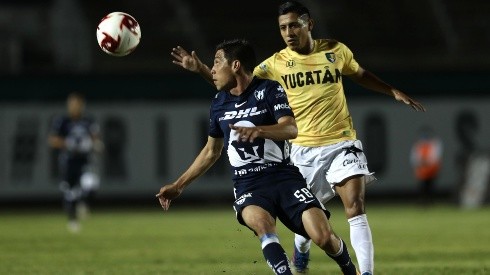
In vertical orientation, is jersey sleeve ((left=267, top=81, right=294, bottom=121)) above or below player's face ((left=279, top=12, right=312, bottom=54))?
below

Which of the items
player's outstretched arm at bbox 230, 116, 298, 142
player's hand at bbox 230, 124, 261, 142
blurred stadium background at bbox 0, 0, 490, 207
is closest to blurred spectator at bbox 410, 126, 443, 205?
blurred stadium background at bbox 0, 0, 490, 207

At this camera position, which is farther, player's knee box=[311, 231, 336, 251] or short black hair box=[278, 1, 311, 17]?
short black hair box=[278, 1, 311, 17]

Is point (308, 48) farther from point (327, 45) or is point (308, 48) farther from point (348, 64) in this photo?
point (348, 64)

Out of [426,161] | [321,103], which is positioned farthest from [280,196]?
[426,161]

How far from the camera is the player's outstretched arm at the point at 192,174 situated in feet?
29.7

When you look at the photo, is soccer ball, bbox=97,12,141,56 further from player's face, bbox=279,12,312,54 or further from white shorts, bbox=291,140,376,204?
white shorts, bbox=291,140,376,204

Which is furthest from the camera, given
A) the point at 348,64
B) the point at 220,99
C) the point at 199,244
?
the point at 199,244

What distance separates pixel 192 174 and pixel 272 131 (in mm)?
1068

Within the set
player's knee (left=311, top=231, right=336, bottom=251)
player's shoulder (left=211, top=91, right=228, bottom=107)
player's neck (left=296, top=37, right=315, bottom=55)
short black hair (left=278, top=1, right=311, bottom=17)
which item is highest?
short black hair (left=278, top=1, right=311, bottom=17)

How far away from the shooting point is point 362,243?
962cm

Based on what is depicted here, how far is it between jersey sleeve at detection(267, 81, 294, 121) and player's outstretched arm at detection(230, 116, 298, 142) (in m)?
0.07

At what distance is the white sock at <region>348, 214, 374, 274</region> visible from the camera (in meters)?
9.53

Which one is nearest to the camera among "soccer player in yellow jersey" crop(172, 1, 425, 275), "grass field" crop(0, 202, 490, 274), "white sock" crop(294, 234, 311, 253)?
"soccer player in yellow jersey" crop(172, 1, 425, 275)

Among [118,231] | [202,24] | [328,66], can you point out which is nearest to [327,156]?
[328,66]
